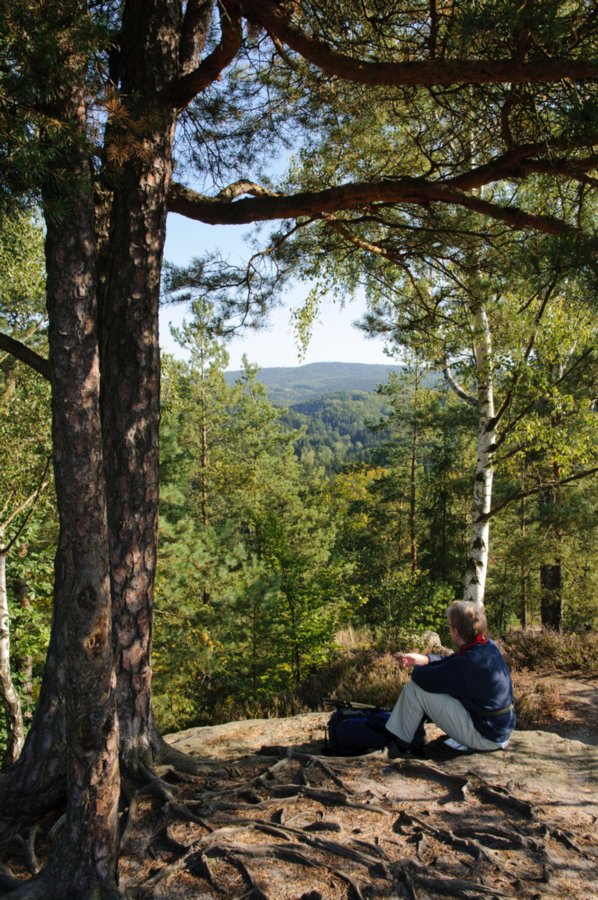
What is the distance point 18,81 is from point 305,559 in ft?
37.9

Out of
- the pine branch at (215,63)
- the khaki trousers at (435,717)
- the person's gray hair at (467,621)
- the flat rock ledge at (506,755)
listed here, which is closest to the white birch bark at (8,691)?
the flat rock ledge at (506,755)

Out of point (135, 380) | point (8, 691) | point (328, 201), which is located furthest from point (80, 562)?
point (8, 691)

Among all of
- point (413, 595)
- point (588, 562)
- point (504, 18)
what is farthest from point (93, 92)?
point (588, 562)

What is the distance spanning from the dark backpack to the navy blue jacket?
22.1 inches

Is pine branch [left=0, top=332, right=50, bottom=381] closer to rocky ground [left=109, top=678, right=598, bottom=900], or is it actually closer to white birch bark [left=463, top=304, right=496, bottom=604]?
rocky ground [left=109, top=678, right=598, bottom=900]

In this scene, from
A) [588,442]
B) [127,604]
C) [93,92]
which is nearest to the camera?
[93,92]

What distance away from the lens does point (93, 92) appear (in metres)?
2.85

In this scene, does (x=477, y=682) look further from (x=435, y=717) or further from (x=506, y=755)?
(x=506, y=755)

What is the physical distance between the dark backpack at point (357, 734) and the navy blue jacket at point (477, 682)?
1.85ft

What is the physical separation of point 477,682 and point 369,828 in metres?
1.14

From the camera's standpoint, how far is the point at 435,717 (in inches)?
152

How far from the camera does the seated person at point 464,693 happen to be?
3.76 metres

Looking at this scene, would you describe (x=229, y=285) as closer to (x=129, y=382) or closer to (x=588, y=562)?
(x=129, y=382)

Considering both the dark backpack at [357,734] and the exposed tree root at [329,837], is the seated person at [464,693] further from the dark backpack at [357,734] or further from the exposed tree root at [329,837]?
the exposed tree root at [329,837]
